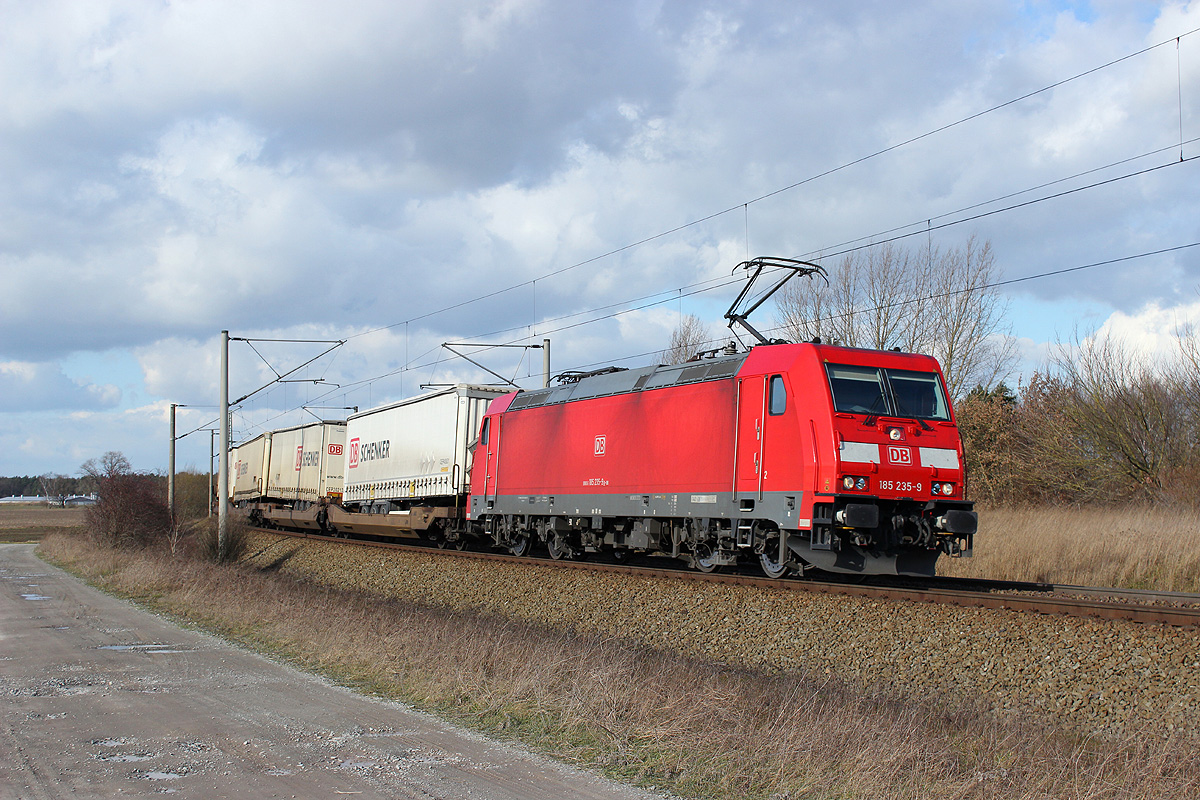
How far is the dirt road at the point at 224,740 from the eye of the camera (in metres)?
5.75

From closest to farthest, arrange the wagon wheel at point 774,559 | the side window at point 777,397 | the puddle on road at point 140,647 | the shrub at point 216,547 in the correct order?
the puddle on road at point 140,647 → the side window at point 777,397 → the wagon wheel at point 774,559 → the shrub at point 216,547

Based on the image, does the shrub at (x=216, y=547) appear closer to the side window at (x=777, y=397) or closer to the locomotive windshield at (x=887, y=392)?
the side window at (x=777, y=397)

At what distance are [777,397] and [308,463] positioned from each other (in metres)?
26.3

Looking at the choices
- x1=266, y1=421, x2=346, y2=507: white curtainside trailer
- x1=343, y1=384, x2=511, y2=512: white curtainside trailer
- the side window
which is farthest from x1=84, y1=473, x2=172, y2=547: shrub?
the side window

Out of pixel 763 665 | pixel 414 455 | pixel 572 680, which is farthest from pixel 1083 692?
pixel 414 455

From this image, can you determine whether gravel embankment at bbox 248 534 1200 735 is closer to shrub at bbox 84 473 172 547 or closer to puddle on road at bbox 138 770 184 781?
puddle on road at bbox 138 770 184 781

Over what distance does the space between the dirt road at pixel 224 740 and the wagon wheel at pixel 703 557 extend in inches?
292

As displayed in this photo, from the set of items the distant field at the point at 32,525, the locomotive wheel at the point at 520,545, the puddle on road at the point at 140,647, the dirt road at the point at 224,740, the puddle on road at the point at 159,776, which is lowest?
the distant field at the point at 32,525

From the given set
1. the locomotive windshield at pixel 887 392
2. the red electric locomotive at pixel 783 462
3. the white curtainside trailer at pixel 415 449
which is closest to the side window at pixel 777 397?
the red electric locomotive at pixel 783 462

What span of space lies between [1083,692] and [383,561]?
17531mm

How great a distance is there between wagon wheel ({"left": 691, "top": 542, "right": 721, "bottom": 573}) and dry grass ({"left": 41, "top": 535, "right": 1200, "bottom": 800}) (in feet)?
12.7

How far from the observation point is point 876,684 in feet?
32.7

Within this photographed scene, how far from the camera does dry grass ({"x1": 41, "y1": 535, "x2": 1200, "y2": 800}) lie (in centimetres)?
600

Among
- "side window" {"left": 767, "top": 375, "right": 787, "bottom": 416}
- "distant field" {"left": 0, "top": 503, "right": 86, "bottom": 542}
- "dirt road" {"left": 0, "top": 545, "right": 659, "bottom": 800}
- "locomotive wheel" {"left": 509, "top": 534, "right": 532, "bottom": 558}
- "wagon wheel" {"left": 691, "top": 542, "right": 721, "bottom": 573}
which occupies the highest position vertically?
"side window" {"left": 767, "top": 375, "right": 787, "bottom": 416}
